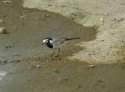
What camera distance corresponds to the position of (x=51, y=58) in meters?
9.01

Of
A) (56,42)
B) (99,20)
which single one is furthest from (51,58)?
(99,20)

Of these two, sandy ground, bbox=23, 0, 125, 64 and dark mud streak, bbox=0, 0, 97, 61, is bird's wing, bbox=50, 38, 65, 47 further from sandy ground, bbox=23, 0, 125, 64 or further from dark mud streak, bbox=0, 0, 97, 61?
sandy ground, bbox=23, 0, 125, 64

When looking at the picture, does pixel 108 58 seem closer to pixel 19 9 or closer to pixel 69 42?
pixel 69 42

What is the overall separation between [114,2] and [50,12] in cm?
167

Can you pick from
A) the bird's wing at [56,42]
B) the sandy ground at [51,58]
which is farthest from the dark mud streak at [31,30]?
the bird's wing at [56,42]

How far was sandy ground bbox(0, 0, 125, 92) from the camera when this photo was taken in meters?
7.68

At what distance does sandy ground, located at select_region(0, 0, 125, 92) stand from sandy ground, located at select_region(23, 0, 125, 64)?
0.02 m

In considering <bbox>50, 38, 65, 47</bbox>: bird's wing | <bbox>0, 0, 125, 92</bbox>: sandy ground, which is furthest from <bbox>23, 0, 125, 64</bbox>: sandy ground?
<bbox>50, 38, 65, 47</bbox>: bird's wing

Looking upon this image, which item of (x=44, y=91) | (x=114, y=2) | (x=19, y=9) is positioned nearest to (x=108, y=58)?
(x=44, y=91)

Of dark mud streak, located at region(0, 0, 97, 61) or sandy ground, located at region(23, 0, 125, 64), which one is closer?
sandy ground, located at region(23, 0, 125, 64)

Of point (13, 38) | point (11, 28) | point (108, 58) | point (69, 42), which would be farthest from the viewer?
point (11, 28)

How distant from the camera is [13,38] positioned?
10.5 m

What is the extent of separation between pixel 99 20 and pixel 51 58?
2317mm

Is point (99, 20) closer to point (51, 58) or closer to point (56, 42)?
point (56, 42)
